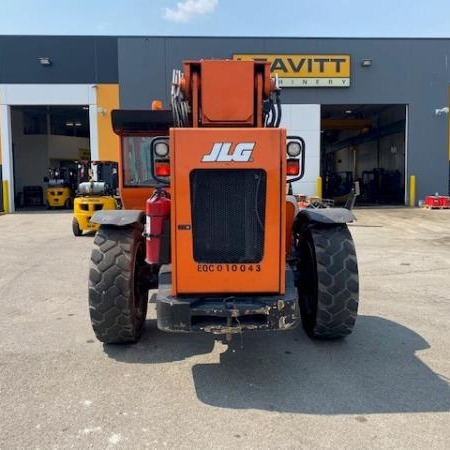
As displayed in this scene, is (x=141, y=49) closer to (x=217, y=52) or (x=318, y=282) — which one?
(x=217, y=52)

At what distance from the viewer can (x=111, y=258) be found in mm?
4434

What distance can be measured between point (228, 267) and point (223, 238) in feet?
0.77

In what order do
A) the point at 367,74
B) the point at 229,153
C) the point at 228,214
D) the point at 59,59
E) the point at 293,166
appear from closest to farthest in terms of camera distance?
the point at 229,153 < the point at 228,214 < the point at 293,166 < the point at 367,74 < the point at 59,59

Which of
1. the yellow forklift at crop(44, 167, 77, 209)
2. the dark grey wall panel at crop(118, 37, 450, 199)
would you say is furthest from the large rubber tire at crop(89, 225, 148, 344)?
the yellow forklift at crop(44, 167, 77, 209)

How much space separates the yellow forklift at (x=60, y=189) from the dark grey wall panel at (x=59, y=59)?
17.4 ft

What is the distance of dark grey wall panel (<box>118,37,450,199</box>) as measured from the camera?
21578mm

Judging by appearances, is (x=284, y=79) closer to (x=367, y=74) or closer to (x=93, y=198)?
(x=367, y=74)

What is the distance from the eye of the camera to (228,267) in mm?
3965

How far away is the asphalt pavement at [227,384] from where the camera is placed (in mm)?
3152

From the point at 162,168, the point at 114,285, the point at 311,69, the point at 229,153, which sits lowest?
the point at 114,285

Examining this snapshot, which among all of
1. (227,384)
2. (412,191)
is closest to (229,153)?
(227,384)

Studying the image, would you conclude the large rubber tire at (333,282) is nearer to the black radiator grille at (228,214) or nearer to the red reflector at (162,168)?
the black radiator grille at (228,214)

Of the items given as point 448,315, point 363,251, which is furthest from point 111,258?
point 363,251

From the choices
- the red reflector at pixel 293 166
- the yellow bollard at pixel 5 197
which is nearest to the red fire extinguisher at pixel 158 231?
the red reflector at pixel 293 166
